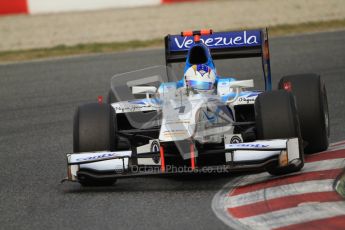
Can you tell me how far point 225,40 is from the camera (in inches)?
405

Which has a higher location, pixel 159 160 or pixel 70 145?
Result: pixel 159 160

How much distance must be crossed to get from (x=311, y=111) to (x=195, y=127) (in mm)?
1408

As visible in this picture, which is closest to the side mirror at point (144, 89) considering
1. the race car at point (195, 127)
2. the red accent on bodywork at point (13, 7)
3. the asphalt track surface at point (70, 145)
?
the race car at point (195, 127)

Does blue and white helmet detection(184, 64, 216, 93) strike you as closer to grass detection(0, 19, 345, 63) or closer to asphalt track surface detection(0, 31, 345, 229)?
asphalt track surface detection(0, 31, 345, 229)

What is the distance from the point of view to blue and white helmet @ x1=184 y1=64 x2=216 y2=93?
8.98 m

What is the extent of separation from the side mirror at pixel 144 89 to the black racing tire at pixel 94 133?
1.15 meters

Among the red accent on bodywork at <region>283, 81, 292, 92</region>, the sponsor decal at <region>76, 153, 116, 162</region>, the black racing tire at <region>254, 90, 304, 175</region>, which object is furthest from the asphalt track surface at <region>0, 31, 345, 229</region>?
the red accent on bodywork at <region>283, 81, 292, 92</region>

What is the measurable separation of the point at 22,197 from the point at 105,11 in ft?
54.0

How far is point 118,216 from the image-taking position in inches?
283

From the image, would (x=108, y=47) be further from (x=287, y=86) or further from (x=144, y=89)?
(x=287, y=86)

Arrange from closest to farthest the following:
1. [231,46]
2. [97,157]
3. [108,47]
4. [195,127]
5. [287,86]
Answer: [97,157], [195,127], [287,86], [231,46], [108,47]

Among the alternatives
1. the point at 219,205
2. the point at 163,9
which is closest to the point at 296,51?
the point at 163,9

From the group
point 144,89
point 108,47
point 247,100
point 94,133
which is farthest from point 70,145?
point 108,47

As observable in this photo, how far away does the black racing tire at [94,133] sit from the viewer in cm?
830
